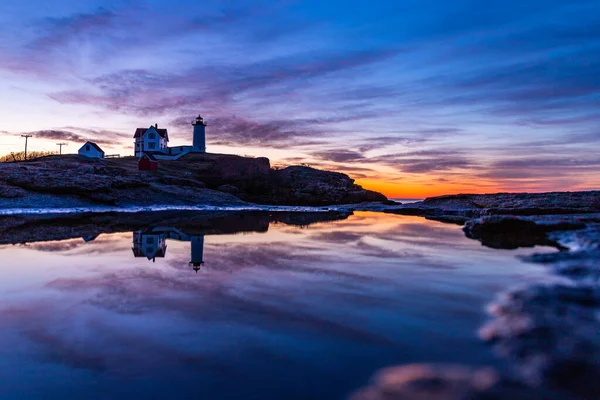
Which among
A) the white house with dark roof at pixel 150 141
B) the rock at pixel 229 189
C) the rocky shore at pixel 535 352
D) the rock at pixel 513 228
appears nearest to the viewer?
the rocky shore at pixel 535 352

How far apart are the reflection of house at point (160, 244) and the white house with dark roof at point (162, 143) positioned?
76.8 meters

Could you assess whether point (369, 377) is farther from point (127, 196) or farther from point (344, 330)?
point (127, 196)

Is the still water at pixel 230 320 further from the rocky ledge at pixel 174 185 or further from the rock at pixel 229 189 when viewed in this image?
the rock at pixel 229 189

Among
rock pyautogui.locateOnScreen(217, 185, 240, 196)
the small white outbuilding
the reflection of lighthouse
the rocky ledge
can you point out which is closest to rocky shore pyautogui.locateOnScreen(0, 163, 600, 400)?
the rocky ledge

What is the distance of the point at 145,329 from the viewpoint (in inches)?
180

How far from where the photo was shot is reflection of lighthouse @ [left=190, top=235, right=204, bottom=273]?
8.88m

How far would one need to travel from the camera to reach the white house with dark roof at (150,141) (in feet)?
287

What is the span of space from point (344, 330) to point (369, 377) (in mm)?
1221

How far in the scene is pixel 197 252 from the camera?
10.8 metres

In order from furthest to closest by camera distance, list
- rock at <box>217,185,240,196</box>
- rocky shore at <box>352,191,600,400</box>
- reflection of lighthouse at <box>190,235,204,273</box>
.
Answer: rock at <box>217,185,240,196</box>, reflection of lighthouse at <box>190,235,204,273</box>, rocky shore at <box>352,191,600,400</box>

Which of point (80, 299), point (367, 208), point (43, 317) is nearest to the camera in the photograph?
point (43, 317)

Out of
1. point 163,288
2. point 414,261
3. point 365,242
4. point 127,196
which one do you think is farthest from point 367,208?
point 163,288

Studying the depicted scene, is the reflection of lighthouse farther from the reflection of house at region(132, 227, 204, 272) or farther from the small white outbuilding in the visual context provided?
the small white outbuilding

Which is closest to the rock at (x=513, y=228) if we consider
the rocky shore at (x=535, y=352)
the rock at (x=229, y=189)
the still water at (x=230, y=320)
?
the still water at (x=230, y=320)
